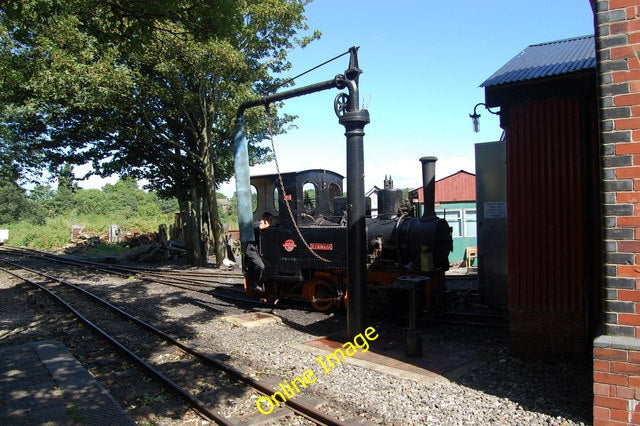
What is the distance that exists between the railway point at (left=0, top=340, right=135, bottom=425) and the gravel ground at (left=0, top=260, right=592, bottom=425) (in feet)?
2.55

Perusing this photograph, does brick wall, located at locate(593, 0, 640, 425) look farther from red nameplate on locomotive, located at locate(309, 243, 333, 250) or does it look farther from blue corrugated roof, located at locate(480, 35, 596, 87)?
red nameplate on locomotive, located at locate(309, 243, 333, 250)

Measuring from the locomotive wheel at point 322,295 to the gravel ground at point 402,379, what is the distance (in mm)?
191

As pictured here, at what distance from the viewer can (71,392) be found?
15.8 feet

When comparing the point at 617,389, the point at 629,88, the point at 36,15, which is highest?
the point at 36,15

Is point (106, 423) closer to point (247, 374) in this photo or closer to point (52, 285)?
point (247, 374)

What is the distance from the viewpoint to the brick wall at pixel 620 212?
3.32 m

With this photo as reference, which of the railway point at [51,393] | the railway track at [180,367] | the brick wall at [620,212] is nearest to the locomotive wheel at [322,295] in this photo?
the railway track at [180,367]

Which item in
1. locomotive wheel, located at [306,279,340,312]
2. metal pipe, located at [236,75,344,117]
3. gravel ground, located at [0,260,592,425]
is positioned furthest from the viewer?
locomotive wheel, located at [306,279,340,312]

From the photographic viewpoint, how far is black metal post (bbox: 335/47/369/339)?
21.5 feet

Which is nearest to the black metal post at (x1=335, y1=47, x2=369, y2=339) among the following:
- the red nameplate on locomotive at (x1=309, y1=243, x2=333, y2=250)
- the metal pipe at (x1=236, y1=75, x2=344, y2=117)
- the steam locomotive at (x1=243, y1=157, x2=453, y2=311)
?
the metal pipe at (x1=236, y1=75, x2=344, y2=117)

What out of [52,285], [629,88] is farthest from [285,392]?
[52,285]

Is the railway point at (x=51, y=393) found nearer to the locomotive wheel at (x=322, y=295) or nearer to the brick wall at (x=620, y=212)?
the brick wall at (x=620, y=212)

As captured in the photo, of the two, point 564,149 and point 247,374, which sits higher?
point 564,149

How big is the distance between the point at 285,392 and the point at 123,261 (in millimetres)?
18298
